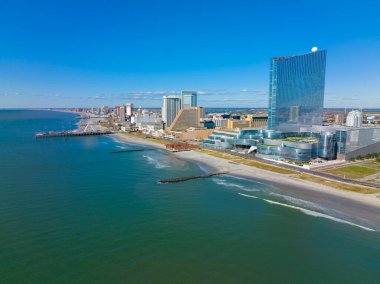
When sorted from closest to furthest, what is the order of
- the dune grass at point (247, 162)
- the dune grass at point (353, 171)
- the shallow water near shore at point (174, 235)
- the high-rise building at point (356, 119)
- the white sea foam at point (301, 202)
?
the shallow water near shore at point (174, 235), the white sea foam at point (301, 202), the dune grass at point (353, 171), the dune grass at point (247, 162), the high-rise building at point (356, 119)

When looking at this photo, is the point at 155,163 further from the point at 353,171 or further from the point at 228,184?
the point at 353,171

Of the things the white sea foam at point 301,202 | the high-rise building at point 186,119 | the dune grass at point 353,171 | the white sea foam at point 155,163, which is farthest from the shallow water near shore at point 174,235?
the high-rise building at point 186,119

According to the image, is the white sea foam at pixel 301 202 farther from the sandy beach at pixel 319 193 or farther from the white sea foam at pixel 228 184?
the white sea foam at pixel 228 184

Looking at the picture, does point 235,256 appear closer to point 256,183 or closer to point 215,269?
point 215,269

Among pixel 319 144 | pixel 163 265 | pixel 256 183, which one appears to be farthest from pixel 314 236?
pixel 319 144

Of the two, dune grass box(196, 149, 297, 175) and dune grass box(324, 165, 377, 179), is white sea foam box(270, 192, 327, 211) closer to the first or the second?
dune grass box(196, 149, 297, 175)

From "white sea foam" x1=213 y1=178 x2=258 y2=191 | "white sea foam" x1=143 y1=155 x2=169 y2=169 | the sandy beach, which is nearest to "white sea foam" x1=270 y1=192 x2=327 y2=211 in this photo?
the sandy beach

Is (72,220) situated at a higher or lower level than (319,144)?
lower
